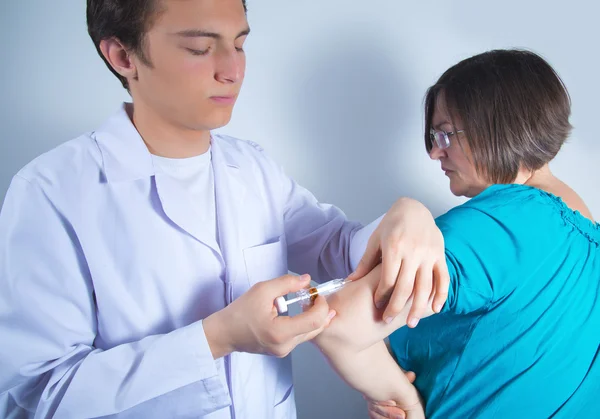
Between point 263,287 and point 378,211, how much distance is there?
86 centimetres

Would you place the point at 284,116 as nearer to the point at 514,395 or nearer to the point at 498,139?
the point at 498,139

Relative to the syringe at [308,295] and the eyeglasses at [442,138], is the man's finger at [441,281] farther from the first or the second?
the eyeglasses at [442,138]

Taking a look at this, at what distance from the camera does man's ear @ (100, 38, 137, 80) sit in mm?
945

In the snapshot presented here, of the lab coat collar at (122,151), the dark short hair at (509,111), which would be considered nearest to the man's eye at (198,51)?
the lab coat collar at (122,151)

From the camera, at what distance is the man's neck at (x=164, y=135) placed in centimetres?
99

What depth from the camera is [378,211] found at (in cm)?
154

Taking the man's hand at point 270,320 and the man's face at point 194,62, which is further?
the man's face at point 194,62

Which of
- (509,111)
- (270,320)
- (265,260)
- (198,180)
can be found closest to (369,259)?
(270,320)

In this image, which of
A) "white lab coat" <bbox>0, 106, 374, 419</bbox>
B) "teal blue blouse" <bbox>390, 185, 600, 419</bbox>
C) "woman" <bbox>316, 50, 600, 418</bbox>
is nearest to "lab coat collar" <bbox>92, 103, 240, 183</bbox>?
"white lab coat" <bbox>0, 106, 374, 419</bbox>

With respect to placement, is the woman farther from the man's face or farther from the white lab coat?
the man's face

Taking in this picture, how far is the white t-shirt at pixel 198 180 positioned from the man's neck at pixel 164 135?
0.05 feet

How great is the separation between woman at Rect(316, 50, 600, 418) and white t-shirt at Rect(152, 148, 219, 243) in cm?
38

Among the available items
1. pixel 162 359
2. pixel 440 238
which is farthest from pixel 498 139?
pixel 162 359

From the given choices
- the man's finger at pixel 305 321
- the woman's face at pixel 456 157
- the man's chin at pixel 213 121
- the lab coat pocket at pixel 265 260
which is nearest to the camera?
the man's finger at pixel 305 321
